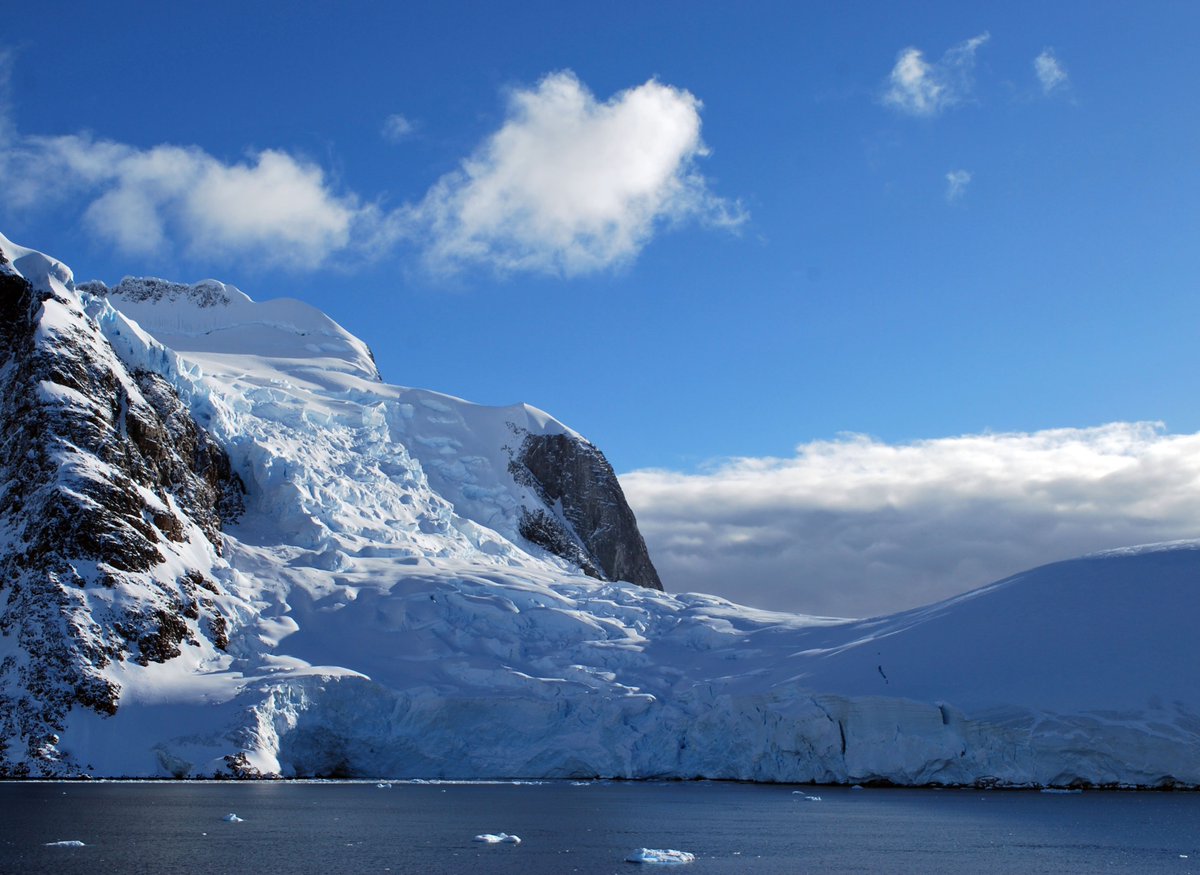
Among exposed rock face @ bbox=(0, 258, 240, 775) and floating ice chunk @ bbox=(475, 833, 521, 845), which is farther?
exposed rock face @ bbox=(0, 258, 240, 775)

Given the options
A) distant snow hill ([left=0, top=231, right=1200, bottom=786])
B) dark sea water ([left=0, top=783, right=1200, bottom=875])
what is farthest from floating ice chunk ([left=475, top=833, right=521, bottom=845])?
distant snow hill ([left=0, top=231, right=1200, bottom=786])

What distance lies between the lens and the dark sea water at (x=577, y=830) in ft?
96.7

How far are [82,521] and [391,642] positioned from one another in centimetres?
1835

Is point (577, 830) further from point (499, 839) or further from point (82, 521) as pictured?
point (82, 521)

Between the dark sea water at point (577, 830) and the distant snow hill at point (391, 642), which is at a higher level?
the distant snow hill at point (391, 642)

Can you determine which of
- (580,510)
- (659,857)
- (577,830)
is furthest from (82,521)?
(580,510)

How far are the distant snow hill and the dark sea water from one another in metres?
3.25

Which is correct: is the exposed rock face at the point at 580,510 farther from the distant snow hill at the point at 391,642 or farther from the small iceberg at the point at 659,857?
the small iceberg at the point at 659,857

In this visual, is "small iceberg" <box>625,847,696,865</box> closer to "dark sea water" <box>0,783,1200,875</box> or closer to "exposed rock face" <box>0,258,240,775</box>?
"dark sea water" <box>0,783,1200,875</box>

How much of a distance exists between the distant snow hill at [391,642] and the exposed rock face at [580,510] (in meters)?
13.0

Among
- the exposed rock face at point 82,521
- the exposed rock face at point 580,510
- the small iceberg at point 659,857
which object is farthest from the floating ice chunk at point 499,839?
the exposed rock face at point 580,510

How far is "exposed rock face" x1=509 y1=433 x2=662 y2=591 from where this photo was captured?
101938 mm

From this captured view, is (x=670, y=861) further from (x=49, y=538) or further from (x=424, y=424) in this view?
(x=424, y=424)

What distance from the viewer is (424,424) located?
3976 inches
